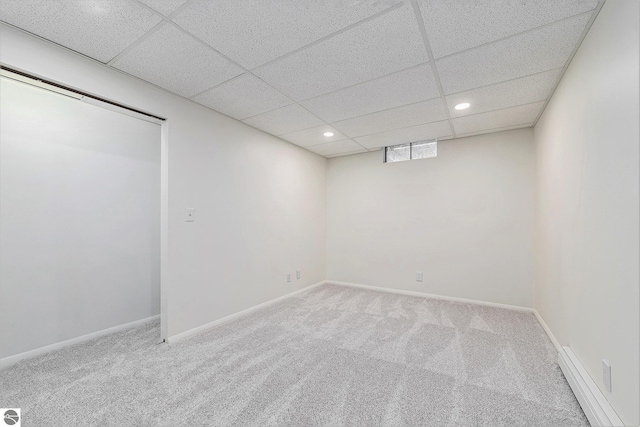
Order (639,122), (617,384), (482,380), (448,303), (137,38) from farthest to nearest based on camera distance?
(448,303) → (482,380) → (137,38) → (617,384) → (639,122)

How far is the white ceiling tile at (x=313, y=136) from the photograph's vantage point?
352 centimetres

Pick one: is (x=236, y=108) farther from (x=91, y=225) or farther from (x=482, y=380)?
(x=482, y=380)

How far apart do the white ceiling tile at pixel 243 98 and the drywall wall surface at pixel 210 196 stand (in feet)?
0.65

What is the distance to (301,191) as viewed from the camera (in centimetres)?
434

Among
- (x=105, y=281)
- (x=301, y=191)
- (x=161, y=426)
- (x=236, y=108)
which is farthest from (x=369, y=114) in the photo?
(x=105, y=281)

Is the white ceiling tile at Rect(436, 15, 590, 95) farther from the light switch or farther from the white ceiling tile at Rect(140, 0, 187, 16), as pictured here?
the light switch

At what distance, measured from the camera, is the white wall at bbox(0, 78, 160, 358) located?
2.21m

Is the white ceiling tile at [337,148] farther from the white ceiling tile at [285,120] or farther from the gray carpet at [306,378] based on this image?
the gray carpet at [306,378]

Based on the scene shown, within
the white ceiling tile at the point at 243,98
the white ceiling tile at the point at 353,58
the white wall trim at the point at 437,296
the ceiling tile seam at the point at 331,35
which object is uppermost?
the ceiling tile seam at the point at 331,35

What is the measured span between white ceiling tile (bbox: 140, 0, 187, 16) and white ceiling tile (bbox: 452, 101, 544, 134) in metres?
2.96

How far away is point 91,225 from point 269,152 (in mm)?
2194

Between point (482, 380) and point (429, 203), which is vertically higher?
point (429, 203)

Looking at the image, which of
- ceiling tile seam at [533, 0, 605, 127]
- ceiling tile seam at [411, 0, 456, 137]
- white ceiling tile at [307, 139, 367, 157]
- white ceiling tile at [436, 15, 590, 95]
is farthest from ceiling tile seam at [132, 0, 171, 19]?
white ceiling tile at [307, 139, 367, 157]

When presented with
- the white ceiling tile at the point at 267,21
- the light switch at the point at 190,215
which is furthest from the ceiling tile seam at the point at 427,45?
the light switch at the point at 190,215
